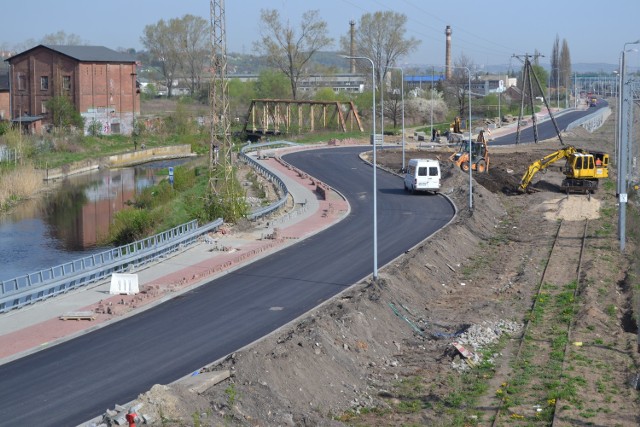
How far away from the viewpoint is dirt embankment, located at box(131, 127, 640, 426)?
18.2 m

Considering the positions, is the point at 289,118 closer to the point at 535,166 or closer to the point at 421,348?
the point at 535,166

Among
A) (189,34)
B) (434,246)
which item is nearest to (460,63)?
(189,34)

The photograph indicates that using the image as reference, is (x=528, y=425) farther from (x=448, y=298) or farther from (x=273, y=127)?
(x=273, y=127)

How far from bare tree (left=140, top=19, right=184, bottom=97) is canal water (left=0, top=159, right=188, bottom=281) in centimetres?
7938

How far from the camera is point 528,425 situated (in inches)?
714

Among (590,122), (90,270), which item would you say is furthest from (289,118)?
(90,270)

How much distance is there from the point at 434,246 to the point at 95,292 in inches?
535

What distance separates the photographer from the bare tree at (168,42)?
155m

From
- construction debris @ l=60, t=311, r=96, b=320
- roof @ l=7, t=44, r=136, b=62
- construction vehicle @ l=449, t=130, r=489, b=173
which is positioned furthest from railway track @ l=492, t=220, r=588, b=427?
roof @ l=7, t=44, r=136, b=62

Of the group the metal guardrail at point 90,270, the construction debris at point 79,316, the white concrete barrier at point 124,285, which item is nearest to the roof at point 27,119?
the metal guardrail at point 90,270

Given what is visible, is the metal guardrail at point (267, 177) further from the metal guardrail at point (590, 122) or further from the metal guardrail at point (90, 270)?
the metal guardrail at point (590, 122)

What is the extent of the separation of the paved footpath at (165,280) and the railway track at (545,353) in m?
10.7

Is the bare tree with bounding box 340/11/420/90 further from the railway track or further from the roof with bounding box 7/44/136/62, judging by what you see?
the railway track

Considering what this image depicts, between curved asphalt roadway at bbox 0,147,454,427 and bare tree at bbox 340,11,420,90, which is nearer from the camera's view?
curved asphalt roadway at bbox 0,147,454,427
